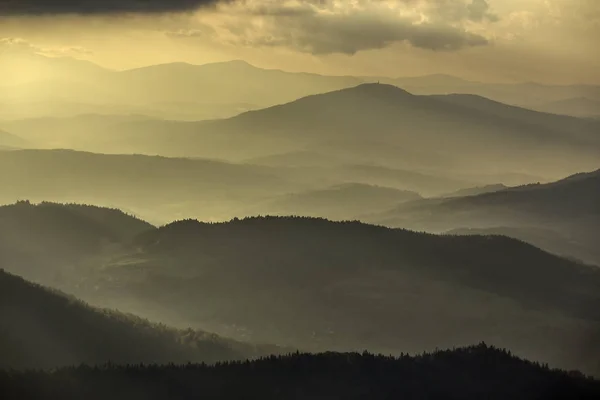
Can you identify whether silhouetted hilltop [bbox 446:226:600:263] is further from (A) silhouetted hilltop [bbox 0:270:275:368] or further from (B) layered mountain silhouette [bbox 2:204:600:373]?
(A) silhouetted hilltop [bbox 0:270:275:368]

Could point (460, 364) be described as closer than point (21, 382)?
No

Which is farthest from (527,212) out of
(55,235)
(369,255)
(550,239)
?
(55,235)

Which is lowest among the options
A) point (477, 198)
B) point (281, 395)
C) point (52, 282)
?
point (281, 395)

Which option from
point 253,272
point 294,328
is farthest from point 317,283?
point 294,328

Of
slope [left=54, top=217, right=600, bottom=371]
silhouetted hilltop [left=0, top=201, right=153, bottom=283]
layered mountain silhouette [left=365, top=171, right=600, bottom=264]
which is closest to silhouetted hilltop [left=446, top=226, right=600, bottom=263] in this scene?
layered mountain silhouette [left=365, top=171, right=600, bottom=264]

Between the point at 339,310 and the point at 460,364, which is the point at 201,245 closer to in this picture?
the point at 339,310

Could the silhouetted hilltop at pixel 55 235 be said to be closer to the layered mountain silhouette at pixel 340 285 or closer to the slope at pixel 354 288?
the layered mountain silhouette at pixel 340 285

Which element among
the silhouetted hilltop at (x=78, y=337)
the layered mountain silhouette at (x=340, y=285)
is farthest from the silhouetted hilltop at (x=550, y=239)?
the silhouetted hilltop at (x=78, y=337)
